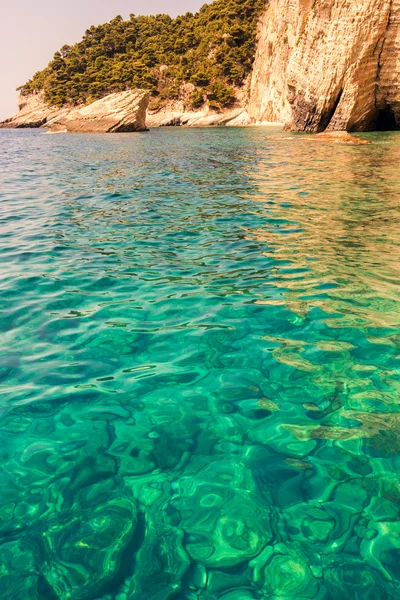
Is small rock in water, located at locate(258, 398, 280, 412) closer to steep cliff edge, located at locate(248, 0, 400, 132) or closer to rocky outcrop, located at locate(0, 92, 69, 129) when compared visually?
steep cliff edge, located at locate(248, 0, 400, 132)

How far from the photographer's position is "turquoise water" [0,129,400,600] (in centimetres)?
207

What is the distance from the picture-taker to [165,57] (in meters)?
80.1

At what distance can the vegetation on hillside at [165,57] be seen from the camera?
236 ft

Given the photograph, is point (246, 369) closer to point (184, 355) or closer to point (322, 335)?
point (184, 355)

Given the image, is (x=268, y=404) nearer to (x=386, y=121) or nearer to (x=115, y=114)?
(x=386, y=121)

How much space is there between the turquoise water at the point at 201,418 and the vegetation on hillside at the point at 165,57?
70626 millimetres

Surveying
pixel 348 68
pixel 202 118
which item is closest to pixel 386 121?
pixel 348 68

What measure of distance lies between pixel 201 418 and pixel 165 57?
9122 cm

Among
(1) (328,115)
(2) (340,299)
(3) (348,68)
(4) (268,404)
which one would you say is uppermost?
(3) (348,68)

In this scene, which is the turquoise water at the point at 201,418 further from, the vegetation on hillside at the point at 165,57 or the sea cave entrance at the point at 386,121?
the vegetation on hillside at the point at 165,57

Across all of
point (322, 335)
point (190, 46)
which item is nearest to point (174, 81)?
point (190, 46)

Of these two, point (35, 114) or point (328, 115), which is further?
point (35, 114)

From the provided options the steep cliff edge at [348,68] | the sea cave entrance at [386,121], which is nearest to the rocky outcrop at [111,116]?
the steep cliff edge at [348,68]

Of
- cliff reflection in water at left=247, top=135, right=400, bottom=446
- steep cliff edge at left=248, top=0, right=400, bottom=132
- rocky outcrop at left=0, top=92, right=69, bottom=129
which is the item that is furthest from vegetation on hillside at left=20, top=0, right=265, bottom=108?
cliff reflection in water at left=247, top=135, right=400, bottom=446
